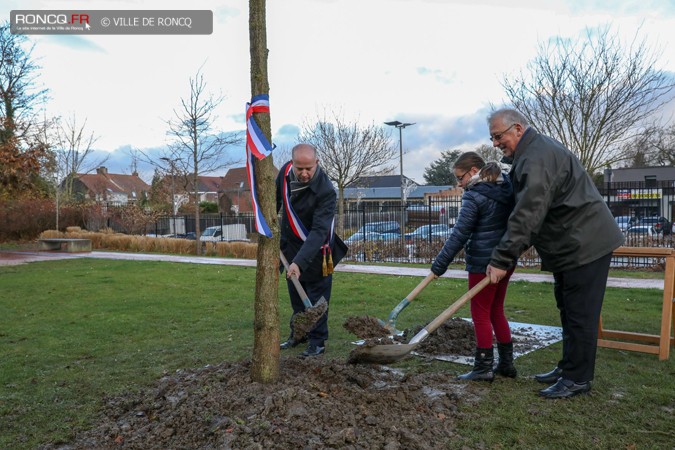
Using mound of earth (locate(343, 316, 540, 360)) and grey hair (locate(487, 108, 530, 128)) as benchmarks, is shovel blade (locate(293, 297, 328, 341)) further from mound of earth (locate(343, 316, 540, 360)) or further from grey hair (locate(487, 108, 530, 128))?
grey hair (locate(487, 108, 530, 128))

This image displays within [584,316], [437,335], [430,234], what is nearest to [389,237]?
[430,234]

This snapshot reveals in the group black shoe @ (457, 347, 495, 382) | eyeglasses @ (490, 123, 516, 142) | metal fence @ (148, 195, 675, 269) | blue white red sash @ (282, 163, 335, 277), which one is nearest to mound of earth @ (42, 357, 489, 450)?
black shoe @ (457, 347, 495, 382)

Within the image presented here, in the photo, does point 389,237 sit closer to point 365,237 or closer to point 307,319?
point 365,237

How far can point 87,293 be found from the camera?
1009 cm

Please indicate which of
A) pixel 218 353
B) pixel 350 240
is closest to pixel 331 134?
pixel 350 240

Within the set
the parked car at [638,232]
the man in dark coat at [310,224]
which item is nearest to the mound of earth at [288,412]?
the man in dark coat at [310,224]

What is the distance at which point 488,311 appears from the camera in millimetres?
4203

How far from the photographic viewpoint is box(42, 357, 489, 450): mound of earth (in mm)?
2988

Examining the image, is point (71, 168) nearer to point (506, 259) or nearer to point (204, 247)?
point (204, 247)

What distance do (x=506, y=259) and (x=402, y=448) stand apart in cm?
147

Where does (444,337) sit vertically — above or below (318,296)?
below

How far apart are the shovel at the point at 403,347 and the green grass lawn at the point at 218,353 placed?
0.56 m

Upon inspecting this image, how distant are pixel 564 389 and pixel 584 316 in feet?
1.68

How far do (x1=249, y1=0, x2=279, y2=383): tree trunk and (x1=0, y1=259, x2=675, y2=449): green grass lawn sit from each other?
117 centimetres
